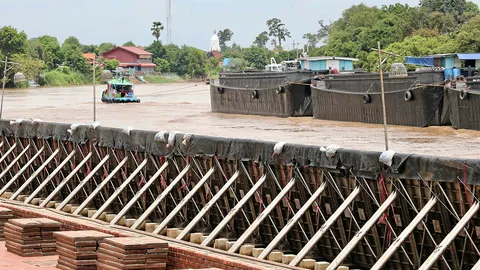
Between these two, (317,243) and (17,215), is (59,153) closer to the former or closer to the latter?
(17,215)

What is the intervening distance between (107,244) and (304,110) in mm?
42930

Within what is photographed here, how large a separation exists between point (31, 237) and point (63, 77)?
462 feet

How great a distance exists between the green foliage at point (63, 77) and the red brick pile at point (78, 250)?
13633 centimetres

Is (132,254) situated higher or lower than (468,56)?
lower

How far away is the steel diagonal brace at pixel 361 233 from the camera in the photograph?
19281 millimetres

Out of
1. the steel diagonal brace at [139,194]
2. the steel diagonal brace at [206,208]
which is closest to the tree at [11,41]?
the steel diagonal brace at [139,194]

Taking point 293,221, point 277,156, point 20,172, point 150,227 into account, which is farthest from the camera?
point 20,172

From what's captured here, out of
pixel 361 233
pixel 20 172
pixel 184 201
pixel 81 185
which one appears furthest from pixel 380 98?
pixel 361 233

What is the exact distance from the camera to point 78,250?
72.9ft

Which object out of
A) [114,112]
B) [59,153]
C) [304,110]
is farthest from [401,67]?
[59,153]

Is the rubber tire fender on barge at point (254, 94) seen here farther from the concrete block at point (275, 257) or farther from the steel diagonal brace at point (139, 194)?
the concrete block at point (275, 257)

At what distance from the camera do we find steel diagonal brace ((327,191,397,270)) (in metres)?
19.3

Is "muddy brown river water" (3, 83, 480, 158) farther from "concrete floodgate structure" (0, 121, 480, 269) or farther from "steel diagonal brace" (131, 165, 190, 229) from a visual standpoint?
"steel diagonal brace" (131, 165, 190, 229)

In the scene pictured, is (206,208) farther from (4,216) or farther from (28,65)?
(28,65)
